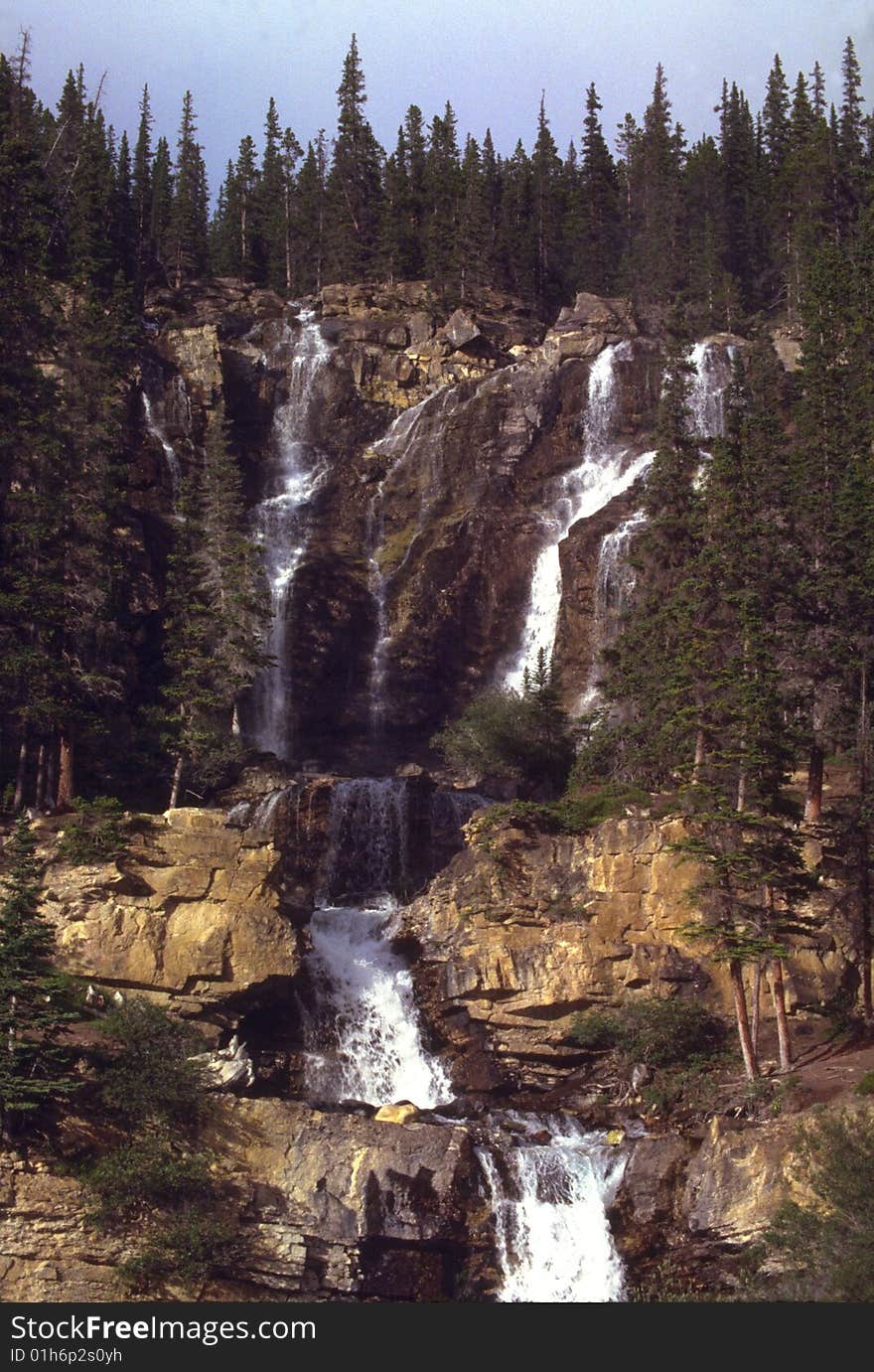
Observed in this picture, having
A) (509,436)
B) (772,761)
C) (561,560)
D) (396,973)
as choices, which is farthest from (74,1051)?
(509,436)

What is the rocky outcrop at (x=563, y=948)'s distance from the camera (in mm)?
36844

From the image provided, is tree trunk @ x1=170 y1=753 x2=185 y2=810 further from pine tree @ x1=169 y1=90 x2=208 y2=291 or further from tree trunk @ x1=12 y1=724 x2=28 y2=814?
pine tree @ x1=169 y1=90 x2=208 y2=291

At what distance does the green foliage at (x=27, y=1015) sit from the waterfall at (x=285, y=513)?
77.7 ft

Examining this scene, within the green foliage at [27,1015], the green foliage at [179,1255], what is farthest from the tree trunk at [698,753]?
the green foliage at [27,1015]

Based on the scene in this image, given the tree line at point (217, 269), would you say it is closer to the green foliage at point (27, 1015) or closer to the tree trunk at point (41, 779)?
the tree trunk at point (41, 779)

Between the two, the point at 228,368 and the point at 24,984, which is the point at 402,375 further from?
the point at 24,984

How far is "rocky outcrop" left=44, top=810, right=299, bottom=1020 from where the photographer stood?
3478 centimetres

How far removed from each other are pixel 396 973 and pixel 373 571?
1117 inches

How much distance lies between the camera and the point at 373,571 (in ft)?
210

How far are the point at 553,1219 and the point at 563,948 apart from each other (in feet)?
27.9

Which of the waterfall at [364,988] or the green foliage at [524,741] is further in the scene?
the green foliage at [524,741]

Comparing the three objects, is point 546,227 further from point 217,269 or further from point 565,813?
point 565,813

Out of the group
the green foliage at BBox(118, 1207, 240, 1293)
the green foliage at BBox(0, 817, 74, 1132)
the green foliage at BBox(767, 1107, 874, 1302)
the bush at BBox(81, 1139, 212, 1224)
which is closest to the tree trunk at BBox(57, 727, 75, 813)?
the green foliage at BBox(0, 817, 74, 1132)

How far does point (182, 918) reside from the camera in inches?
1403
